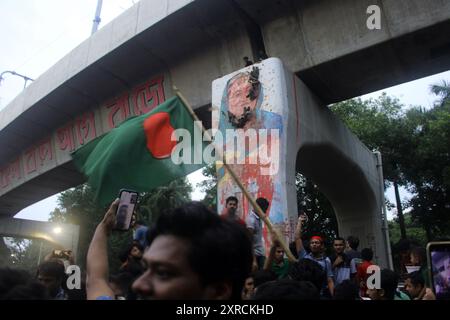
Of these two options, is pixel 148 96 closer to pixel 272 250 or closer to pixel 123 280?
pixel 123 280

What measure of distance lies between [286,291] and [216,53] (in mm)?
6689

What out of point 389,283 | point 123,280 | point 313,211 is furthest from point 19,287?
point 313,211

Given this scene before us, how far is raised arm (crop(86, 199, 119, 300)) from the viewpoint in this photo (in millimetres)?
1936

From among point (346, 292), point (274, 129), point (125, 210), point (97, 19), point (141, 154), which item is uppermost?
point (97, 19)

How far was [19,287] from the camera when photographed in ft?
5.50

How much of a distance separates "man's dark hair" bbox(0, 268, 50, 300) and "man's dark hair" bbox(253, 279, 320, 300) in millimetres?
934

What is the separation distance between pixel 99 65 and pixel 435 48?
6545 mm

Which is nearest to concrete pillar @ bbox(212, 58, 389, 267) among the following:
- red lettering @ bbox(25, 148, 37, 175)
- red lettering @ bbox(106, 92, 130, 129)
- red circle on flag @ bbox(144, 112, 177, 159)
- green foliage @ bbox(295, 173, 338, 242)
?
red circle on flag @ bbox(144, 112, 177, 159)

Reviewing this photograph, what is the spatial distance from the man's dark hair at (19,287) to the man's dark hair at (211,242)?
62cm

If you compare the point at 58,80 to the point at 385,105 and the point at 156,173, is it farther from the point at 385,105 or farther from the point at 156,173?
the point at 385,105

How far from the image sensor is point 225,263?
135 centimetres

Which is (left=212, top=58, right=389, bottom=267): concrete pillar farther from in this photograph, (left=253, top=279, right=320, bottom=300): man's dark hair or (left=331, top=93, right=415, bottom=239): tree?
(left=331, top=93, right=415, bottom=239): tree

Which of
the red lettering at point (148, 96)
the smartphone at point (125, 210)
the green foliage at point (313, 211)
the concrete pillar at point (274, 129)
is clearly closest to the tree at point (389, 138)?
the green foliage at point (313, 211)

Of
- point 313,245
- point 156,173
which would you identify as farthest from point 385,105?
point 156,173
